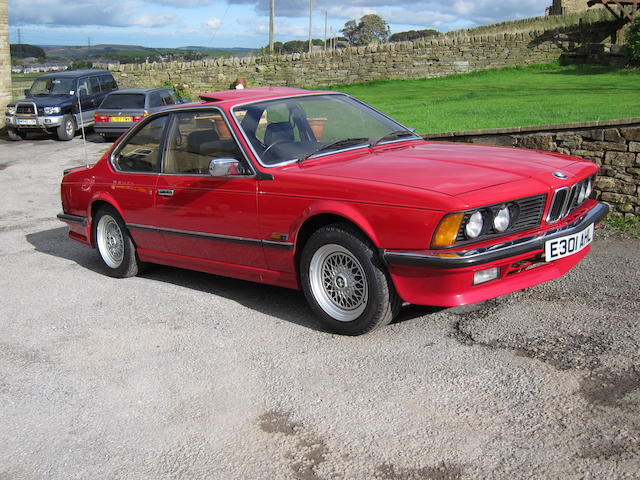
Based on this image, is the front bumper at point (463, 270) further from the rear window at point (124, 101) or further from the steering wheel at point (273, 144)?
the rear window at point (124, 101)

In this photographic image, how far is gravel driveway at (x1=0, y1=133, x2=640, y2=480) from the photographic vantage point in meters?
3.51

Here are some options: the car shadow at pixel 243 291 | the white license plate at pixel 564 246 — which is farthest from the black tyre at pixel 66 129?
the white license plate at pixel 564 246

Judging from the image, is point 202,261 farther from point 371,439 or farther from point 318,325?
point 371,439

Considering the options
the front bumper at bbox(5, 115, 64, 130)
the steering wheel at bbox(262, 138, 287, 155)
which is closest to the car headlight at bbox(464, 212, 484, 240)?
the steering wheel at bbox(262, 138, 287, 155)

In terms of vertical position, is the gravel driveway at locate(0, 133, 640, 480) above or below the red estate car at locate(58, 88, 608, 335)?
below

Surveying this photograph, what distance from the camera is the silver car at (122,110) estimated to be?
830 inches

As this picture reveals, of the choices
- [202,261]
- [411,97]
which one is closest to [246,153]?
[202,261]

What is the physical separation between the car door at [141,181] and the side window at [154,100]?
1541 cm

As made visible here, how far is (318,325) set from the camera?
5457 mm

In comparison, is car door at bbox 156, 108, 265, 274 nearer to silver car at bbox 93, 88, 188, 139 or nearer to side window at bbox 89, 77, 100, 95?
silver car at bbox 93, 88, 188, 139

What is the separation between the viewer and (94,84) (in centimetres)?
2488

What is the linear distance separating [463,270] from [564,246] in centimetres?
86

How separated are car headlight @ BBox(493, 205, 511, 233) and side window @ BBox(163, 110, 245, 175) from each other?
6.42 feet

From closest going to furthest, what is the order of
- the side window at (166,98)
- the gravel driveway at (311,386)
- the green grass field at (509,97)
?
the gravel driveway at (311,386) → the green grass field at (509,97) → the side window at (166,98)
